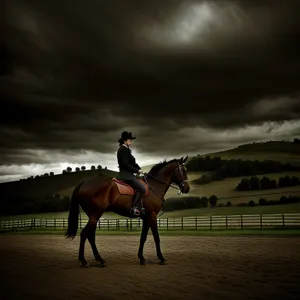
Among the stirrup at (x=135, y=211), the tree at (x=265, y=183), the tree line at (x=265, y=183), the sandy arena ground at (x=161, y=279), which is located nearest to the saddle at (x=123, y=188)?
the stirrup at (x=135, y=211)

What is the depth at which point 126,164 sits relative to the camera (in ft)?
39.3

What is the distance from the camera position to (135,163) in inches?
483

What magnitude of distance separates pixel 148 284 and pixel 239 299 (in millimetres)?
2277

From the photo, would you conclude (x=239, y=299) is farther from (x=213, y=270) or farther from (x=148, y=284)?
(x=213, y=270)

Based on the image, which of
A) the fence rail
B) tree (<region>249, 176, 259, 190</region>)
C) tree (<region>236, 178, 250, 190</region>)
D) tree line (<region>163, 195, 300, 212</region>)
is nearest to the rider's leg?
the fence rail

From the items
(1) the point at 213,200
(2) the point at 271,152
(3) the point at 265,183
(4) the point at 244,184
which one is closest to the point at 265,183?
(3) the point at 265,183

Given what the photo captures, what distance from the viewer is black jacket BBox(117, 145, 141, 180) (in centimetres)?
1202

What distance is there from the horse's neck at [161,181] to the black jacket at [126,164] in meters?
0.97

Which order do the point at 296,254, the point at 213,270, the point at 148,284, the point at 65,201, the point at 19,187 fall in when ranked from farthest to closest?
the point at 19,187, the point at 65,201, the point at 296,254, the point at 213,270, the point at 148,284

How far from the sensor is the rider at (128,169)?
11984mm

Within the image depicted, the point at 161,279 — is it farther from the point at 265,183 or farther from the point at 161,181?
the point at 265,183

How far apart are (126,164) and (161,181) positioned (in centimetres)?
156

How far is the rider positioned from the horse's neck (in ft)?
2.75

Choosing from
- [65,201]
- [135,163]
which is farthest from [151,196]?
[65,201]
